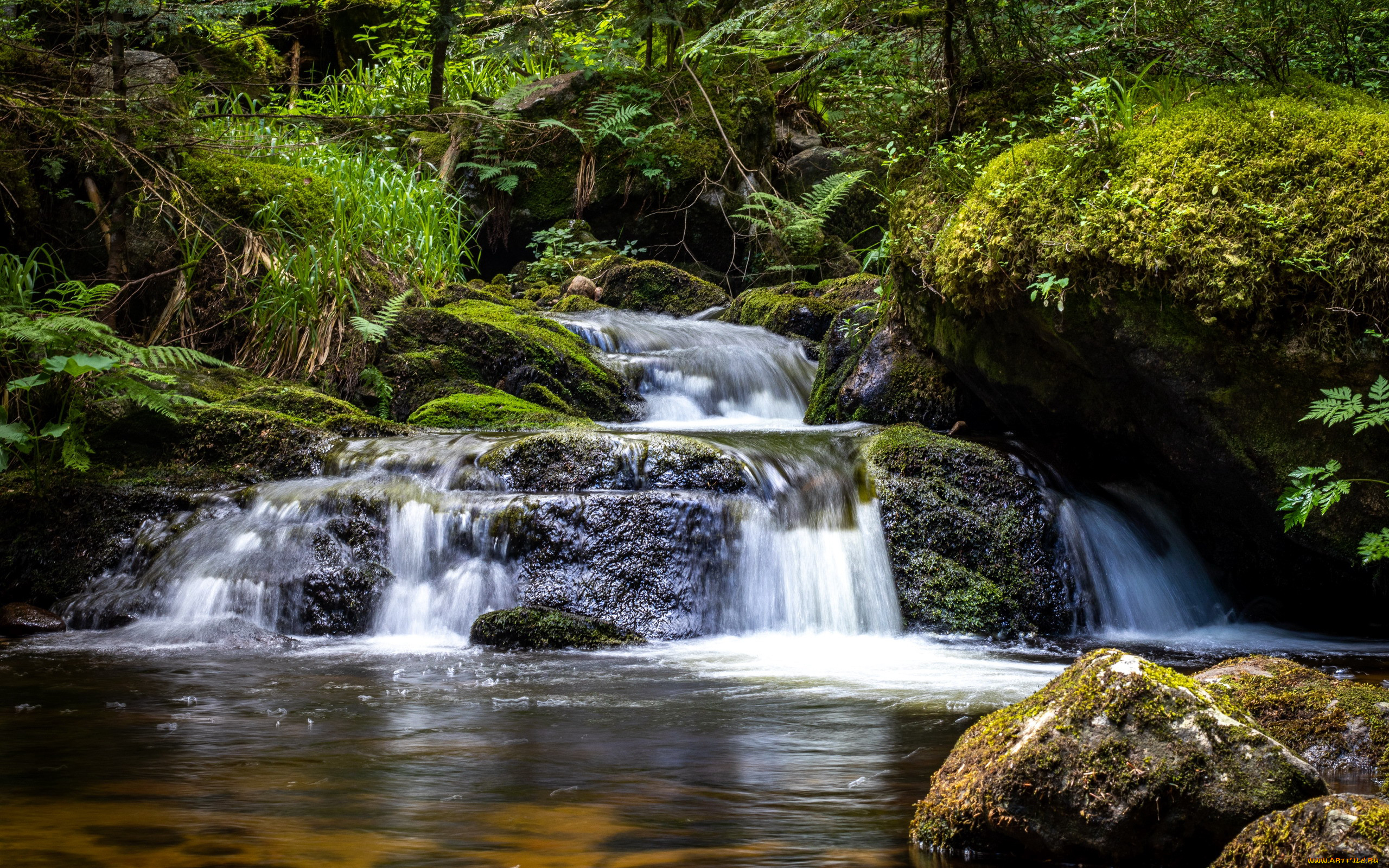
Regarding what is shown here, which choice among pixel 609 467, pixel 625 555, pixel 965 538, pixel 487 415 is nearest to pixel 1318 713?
pixel 965 538

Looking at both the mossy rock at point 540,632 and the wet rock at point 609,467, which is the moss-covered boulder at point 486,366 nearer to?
the wet rock at point 609,467

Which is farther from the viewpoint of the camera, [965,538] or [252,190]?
[252,190]

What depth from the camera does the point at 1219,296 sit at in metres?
4.80

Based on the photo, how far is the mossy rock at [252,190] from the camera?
861cm

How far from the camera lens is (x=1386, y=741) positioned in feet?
9.25

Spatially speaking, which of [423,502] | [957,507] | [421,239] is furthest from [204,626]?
[421,239]

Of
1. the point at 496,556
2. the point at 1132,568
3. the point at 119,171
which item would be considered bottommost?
the point at 1132,568

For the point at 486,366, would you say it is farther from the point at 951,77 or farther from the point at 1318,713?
the point at 1318,713

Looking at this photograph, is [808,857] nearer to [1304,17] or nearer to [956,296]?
[956,296]

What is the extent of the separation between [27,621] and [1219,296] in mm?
6535

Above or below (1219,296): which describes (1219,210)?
above

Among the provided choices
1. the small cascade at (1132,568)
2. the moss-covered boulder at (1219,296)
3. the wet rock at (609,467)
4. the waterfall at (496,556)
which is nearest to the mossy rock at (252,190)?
the waterfall at (496,556)

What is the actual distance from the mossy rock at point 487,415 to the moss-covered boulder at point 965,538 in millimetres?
2524

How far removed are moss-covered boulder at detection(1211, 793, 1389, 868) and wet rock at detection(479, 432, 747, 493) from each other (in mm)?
4113
